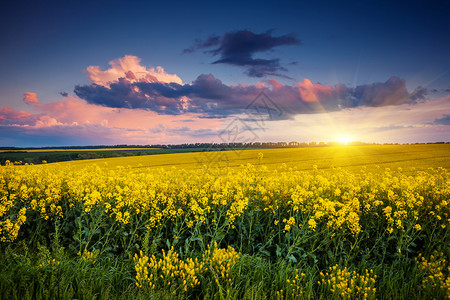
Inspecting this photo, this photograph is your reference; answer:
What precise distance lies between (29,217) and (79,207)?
4.17ft

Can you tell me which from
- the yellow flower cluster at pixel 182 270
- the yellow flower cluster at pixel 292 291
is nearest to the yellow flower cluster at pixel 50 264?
the yellow flower cluster at pixel 182 270

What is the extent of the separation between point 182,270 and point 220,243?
137cm

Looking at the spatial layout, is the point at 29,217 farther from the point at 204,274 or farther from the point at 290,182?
the point at 290,182

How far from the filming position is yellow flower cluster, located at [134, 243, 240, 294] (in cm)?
387

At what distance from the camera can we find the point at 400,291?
13.9 feet

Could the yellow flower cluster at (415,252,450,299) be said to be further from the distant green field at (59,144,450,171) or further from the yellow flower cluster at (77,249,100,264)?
the distant green field at (59,144,450,171)

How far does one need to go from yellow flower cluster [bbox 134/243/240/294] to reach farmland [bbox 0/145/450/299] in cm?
2

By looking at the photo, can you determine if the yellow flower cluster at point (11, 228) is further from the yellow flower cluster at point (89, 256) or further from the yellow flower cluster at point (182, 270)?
the yellow flower cluster at point (182, 270)

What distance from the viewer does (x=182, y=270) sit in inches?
160

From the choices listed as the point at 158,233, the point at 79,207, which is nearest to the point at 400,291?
the point at 158,233

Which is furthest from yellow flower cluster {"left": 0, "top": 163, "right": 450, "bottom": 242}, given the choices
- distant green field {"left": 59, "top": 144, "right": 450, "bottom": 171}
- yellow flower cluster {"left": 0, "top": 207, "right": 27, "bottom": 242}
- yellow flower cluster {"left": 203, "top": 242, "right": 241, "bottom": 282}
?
distant green field {"left": 59, "top": 144, "right": 450, "bottom": 171}

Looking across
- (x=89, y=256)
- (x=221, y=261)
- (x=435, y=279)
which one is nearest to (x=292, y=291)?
(x=221, y=261)

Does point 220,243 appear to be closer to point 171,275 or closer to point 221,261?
point 221,261

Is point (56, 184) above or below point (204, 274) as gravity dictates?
above
